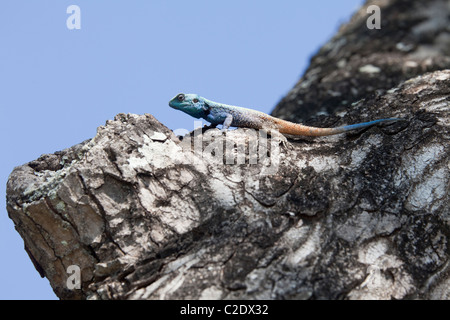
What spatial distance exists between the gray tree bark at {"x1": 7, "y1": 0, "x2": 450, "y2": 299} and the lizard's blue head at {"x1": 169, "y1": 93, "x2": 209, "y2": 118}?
136 cm

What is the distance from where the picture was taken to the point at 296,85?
7.25 metres

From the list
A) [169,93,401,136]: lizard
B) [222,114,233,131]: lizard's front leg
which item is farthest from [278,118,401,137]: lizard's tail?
[222,114,233,131]: lizard's front leg

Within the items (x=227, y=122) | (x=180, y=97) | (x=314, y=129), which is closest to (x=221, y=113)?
(x=227, y=122)

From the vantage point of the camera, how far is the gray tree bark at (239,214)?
129 inches

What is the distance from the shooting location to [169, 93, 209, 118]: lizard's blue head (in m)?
5.50

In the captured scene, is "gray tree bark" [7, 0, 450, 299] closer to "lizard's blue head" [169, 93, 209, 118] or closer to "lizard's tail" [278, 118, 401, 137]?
"lizard's tail" [278, 118, 401, 137]

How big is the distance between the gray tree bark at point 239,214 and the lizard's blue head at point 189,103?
136cm

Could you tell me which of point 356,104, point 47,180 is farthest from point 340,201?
point 47,180

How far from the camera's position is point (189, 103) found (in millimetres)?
5500

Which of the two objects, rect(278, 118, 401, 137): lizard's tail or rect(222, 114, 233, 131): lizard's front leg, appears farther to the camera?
rect(222, 114, 233, 131): lizard's front leg

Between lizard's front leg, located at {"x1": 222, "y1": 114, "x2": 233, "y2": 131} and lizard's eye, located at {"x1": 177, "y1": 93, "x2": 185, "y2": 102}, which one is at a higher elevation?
lizard's eye, located at {"x1": 177, "y1": 93, "x2": 185, "y2": 102}

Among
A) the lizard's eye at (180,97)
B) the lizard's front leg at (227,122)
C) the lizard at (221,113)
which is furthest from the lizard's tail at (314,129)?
the lizard's eye at (180,97)
